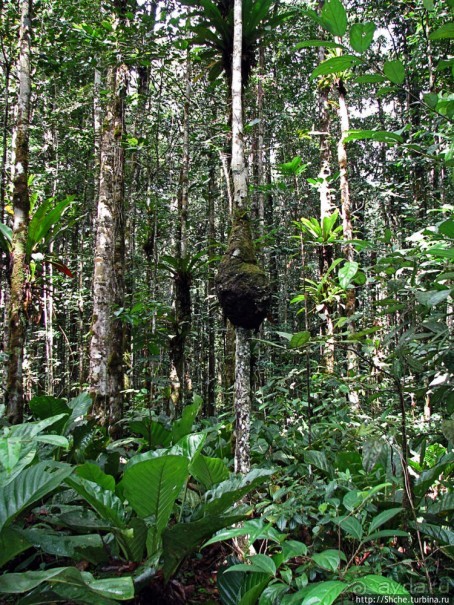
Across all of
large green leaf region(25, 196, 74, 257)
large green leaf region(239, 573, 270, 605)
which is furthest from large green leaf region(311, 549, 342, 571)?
large green leaf region(25, 196, 74, 257)

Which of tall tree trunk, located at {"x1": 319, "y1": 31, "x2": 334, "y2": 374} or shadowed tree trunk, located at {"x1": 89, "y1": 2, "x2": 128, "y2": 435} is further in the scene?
tall tree trunk, located at {"x1": 319, "y1": 31, "x2": 334, "y2": 374}

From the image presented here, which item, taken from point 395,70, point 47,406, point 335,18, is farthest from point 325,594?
point 47,406

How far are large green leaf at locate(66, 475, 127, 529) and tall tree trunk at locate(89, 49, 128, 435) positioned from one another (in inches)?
110

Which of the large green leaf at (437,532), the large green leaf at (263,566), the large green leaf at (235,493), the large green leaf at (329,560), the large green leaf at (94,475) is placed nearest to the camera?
the large green leaf at (329,560)

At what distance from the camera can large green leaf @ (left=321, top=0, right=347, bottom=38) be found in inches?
44.0

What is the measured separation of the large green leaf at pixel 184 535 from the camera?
2.08 meters

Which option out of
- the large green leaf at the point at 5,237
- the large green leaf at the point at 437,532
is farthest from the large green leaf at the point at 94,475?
the large green leaf at the point at 5,237

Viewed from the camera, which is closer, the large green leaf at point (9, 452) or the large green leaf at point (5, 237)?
the large green leaf at point (9, 452)

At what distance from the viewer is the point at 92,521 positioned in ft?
7.89

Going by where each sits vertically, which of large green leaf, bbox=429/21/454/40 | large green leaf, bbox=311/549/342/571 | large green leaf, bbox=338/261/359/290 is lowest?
large green leaf, bbox=311/549/342/571

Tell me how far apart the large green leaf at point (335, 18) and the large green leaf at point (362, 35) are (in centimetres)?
3

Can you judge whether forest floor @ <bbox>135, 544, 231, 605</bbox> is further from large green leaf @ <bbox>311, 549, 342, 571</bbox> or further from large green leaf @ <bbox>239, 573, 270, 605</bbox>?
large green leaf @ <bbox>311, 549, 342, 571</bbox>

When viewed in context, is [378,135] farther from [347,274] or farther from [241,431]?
[241,431]

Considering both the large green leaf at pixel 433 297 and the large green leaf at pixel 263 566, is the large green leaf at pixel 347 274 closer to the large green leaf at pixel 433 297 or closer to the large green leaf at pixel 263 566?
the large green leaf at pixel 433 297
